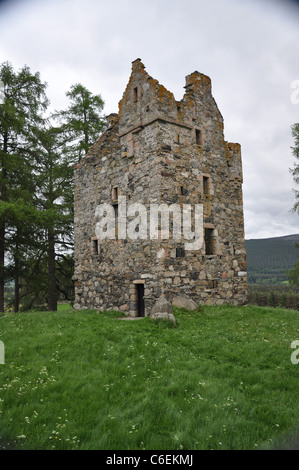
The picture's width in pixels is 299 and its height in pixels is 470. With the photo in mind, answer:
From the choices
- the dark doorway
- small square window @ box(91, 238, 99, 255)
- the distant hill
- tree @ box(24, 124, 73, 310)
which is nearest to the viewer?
the dark doorway

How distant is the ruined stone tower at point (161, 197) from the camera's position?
→ 1263 cm

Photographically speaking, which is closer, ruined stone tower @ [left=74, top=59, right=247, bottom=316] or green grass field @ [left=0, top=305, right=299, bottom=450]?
green grass field @ [left=0, top=305, right=299, bottom=450]

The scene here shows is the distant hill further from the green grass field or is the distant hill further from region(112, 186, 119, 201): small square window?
the green grass field

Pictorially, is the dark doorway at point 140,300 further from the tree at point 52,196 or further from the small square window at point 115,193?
the tree at point 52,196

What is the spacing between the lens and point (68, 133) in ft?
73.3

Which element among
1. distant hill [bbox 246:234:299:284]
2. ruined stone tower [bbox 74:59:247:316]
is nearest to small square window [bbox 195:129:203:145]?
ruined stone tower [bbox 74:59:247:316]

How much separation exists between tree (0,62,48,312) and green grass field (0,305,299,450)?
28.1 ft

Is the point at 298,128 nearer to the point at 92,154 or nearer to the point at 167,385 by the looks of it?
the point at 92,154

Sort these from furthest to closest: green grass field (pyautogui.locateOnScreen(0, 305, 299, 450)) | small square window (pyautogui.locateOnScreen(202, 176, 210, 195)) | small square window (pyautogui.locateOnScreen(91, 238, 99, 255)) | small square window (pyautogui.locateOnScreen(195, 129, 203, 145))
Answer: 1. small square window (pyautogui.locateOnScreen(91, 238, 99, 255))
2. small square window (pyautogui.locateOnScreen(202, 176, 210, 195))
3. small square window (pyautogui.locateOnScreen(195, 129, 203, 145))
4. green grass field (pyautogui.locateOnScreen(0, 305, 299, 450))

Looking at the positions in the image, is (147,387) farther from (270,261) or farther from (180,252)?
(270,261)

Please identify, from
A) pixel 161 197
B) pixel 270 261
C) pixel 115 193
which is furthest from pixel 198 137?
pixel 270 261

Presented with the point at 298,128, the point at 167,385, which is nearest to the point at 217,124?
the point at 298,128

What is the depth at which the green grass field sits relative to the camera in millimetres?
4289

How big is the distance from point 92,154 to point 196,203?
6977 millimetres
